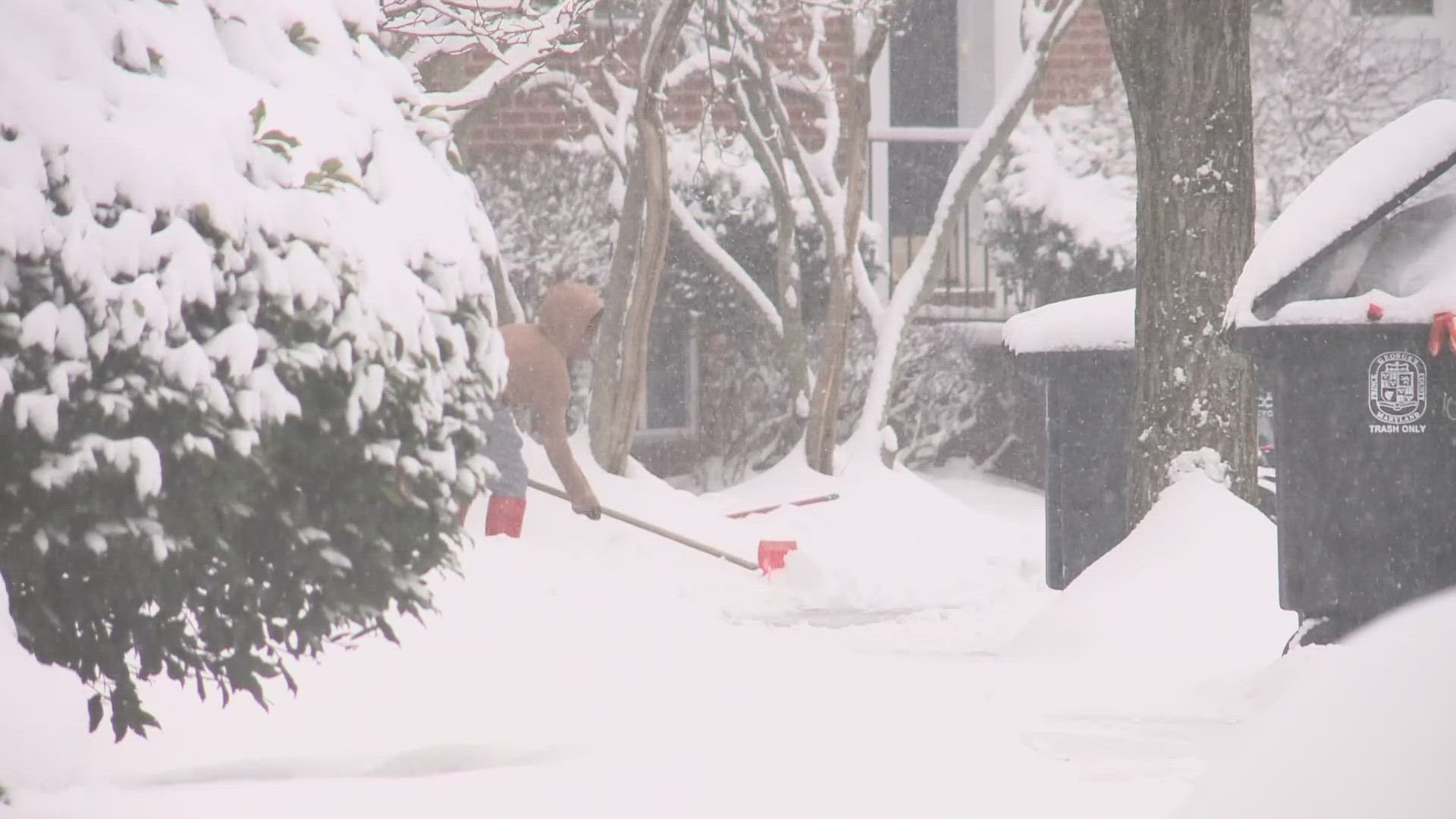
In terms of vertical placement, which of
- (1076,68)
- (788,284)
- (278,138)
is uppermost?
(1076,68)

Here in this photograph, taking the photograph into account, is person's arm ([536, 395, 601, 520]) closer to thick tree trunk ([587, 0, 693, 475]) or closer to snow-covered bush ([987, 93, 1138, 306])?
thick tree trunk ([587, 0, 693, 475])

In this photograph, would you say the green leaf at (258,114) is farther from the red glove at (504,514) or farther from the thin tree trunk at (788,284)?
the thin tree trunk at (788,284)

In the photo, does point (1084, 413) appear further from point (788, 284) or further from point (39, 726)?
point (788, 284)

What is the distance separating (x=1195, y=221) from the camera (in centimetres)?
712

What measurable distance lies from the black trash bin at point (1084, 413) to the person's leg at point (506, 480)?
236 centimetres

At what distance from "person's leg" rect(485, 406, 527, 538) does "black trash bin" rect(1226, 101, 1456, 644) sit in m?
3.68

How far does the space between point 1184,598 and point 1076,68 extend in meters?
11.8

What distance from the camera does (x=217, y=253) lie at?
3.37 metres

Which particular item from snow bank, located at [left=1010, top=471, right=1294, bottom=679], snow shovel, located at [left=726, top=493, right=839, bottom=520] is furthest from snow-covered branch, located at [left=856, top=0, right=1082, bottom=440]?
snow bank, located at [left=1010, top=471, right=1294, bottom=679]

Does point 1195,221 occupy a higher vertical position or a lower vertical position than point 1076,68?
lower

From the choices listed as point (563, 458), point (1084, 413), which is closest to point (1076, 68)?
point (563, 458)

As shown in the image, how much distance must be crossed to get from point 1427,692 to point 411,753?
298cm

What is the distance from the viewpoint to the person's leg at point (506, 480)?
863cm

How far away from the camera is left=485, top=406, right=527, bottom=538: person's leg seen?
28.3 feet
